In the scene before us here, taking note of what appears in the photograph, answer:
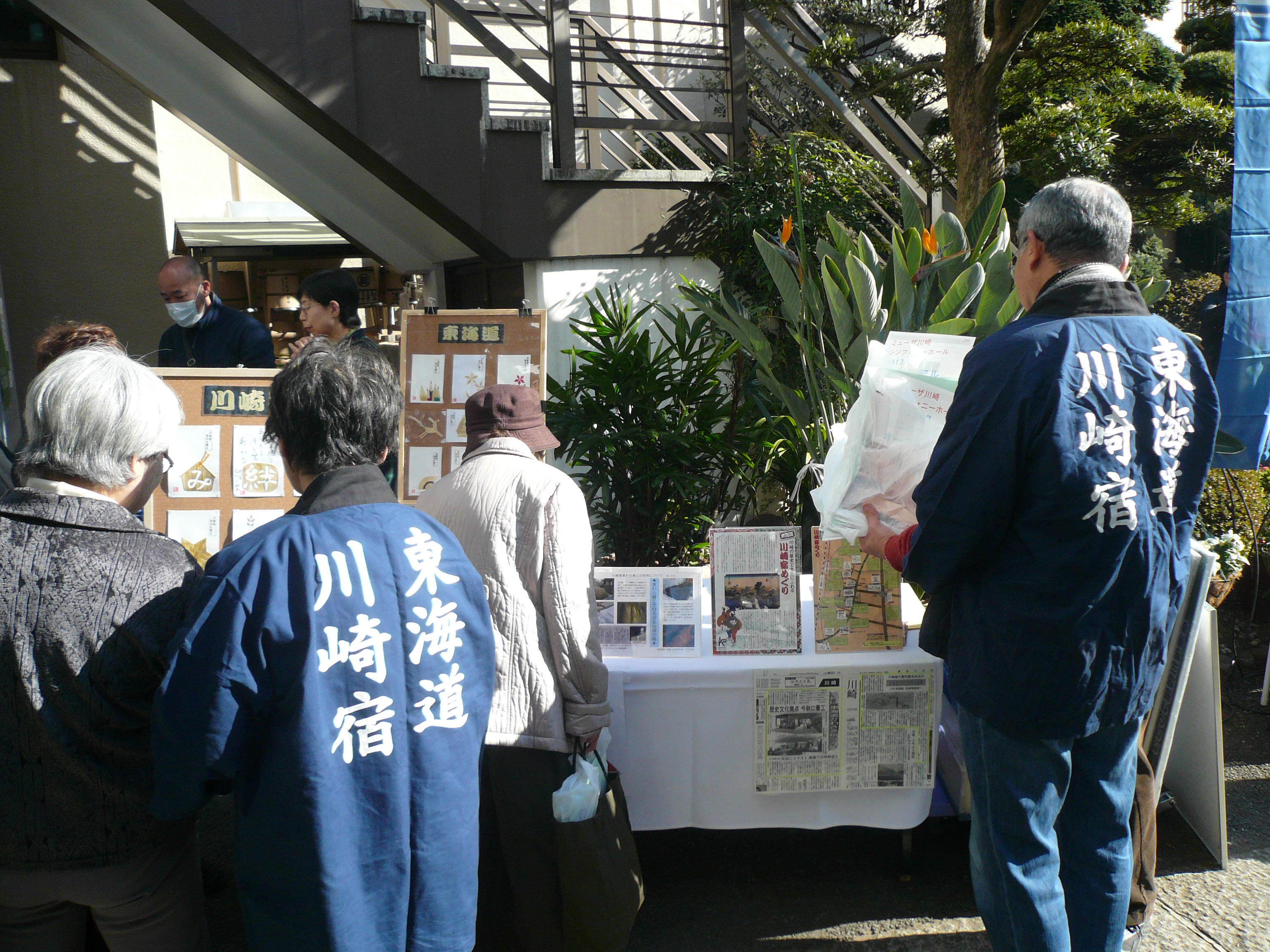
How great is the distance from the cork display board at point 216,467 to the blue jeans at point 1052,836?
2637 millimetres

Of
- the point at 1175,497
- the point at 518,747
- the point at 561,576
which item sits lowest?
the point at 518,747

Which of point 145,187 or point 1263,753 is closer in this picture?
point 1263,753

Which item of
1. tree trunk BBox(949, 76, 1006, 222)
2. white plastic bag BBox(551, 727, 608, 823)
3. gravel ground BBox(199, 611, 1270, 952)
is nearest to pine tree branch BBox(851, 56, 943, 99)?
tree trunk BBox(949, 76, 1006, 222)

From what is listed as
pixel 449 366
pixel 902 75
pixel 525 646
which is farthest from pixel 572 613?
pixel 902 75

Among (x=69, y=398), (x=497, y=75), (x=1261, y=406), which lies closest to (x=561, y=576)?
(x=69, y=398)

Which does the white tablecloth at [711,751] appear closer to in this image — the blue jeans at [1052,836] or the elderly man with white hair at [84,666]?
the blue jeans at [1052,836]

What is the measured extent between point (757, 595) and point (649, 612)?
1.09 ft

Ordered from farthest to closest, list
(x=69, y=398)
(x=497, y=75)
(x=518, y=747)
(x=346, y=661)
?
1. (x=497, y=75)
2. (x=518, y=747)
3. (x=69, y=398)
4. (x=346, y=661)

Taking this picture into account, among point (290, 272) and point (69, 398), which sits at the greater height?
point (290, 272)

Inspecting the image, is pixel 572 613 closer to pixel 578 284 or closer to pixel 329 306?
pixel 329 306

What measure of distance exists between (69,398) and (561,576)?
1.05 meters

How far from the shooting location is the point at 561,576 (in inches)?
84.2

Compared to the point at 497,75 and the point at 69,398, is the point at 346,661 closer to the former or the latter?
the point at 69,398

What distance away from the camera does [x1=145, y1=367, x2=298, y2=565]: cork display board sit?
3.45m
